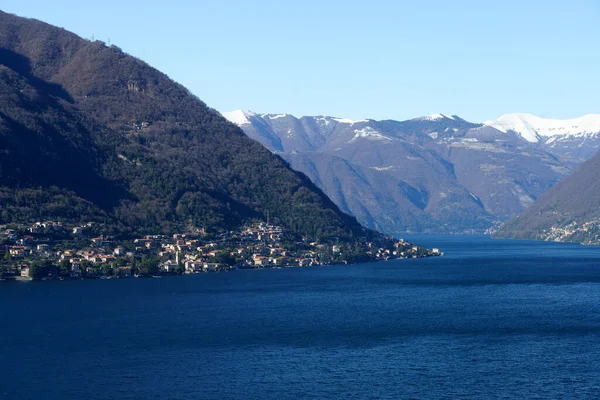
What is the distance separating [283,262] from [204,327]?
90.3 m

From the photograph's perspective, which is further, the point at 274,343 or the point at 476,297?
the point at 476,297

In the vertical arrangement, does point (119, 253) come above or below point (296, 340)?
above

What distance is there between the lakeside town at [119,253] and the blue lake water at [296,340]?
7.28m

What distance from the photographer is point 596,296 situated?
12744cm

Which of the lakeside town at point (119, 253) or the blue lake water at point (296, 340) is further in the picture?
the lakeside town at point (119, 253)

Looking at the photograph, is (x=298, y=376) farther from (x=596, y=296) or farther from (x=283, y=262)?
(x=283, y=262)

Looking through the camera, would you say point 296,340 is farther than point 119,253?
No

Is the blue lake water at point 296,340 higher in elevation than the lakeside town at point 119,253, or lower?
lower

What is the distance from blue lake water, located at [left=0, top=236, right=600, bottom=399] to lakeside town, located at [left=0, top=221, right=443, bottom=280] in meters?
7.28

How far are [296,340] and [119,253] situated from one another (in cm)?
8058

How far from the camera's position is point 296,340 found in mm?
89438

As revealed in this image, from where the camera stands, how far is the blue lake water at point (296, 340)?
228ft

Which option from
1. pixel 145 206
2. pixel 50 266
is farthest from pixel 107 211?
pixel 50 266

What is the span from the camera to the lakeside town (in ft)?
484
